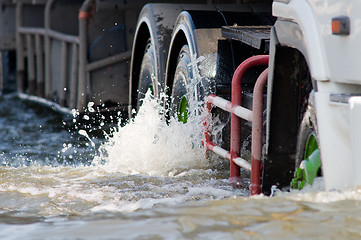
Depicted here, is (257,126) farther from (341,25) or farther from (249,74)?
(341,25)

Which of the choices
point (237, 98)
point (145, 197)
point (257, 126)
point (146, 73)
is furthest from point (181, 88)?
point (257, 126)

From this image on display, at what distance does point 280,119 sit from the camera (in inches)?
136

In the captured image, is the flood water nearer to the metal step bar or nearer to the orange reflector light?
the metal step bar

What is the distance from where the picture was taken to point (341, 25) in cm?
266

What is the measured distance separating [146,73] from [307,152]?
11.2ft

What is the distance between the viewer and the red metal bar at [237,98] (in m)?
4.13

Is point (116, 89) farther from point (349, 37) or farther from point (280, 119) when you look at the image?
point (349, 37)

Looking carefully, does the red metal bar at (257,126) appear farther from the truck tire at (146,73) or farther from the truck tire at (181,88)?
the truck tire at (146,73)

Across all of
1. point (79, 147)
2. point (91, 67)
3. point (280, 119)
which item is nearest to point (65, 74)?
point (91, 67)

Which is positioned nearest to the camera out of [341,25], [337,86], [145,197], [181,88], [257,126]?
[341,25]

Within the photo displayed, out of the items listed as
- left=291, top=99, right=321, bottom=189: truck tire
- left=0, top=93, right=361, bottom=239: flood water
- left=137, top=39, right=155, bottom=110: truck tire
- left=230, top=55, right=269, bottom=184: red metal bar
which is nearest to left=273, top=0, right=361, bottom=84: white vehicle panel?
left=291, top=99, right=321, bottom=189: truck tire

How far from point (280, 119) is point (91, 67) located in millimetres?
6472

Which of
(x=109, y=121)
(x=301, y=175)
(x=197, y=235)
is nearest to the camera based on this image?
(x=197, y=235)

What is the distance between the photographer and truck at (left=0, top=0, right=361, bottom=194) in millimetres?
2717
